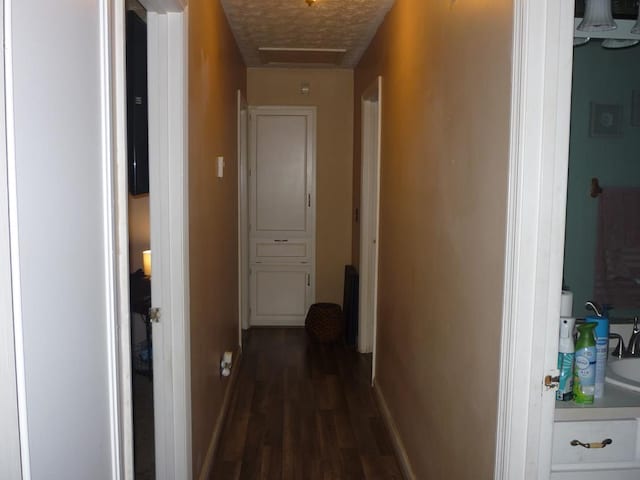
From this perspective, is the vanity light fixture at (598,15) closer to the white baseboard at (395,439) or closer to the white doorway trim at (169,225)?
the white doorway trim at (169,225)

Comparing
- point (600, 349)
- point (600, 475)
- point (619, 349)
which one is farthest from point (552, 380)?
point (619, 349)

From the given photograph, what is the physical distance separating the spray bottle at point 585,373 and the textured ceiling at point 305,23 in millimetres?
2455

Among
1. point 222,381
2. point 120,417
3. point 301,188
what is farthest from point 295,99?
point 120,417

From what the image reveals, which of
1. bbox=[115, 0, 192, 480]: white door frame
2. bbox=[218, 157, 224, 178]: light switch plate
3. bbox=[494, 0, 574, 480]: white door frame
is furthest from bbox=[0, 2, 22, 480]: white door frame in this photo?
bbox=[218, 157, 224, 178]: light switch plate

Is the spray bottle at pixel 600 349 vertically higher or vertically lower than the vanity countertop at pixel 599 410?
higher

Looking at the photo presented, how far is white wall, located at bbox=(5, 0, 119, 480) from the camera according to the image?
0.83 metres

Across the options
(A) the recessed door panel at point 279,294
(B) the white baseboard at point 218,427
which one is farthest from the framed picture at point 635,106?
(A) the recessed door panel at point 279,294

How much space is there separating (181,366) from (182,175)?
29.2 inches

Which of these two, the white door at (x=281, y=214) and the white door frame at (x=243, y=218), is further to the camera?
the white door at (x=281, y=214)

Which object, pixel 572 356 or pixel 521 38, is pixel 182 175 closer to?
pixel 521 38

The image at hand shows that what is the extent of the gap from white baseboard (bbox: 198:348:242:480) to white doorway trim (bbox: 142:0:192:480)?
537 mm

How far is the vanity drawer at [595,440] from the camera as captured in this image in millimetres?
1541

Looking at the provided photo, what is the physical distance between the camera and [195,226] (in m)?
2.39

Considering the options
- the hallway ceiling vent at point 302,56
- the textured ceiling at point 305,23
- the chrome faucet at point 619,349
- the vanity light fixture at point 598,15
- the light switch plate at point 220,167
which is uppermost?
the hallway ceiling vent at point 302,56
